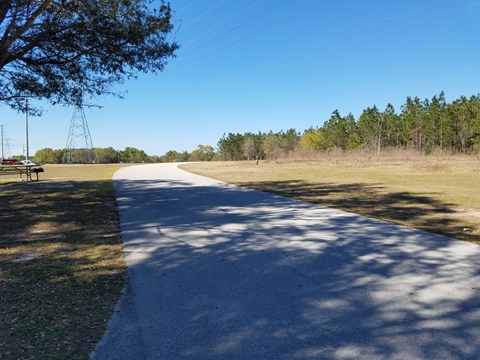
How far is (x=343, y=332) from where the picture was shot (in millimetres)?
2830

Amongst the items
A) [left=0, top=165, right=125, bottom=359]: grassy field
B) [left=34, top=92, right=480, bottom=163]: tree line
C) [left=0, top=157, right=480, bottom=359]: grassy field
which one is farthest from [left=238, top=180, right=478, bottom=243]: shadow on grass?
[left=34, top=92, right=480, bottom=163]: tree line

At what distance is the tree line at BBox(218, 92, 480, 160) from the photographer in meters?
60.6

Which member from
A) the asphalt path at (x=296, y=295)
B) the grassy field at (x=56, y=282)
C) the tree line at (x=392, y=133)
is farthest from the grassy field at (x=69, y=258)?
the tree line at (x=392, y=133)

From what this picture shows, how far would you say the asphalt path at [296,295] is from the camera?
264cm

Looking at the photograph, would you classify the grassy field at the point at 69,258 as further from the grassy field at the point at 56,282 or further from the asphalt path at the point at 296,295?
the asphalt path at the point at 296,295

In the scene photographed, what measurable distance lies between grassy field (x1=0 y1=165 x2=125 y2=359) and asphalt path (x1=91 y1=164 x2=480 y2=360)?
0.22 m

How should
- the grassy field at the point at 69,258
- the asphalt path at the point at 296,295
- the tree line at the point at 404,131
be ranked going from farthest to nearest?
the tree line at the point at 404,131
the grassy field at the point at 69,258
the asphalt path at the point at 296,295

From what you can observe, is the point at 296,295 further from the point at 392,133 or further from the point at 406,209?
the point at 392,133

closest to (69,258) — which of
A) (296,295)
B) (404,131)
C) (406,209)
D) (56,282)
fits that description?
(56,282)

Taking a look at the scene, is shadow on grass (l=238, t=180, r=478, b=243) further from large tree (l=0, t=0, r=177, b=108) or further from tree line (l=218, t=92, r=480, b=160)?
tree line (l=218, t=92, r=480, b=160)

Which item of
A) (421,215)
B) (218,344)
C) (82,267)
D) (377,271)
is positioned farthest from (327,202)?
(218,344)

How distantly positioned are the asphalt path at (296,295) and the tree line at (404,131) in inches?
2042

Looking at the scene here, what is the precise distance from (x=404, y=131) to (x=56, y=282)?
74.2m

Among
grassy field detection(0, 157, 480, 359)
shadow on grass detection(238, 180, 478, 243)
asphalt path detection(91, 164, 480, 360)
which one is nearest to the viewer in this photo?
asphalt path detection(91, 164, 480, 360)
